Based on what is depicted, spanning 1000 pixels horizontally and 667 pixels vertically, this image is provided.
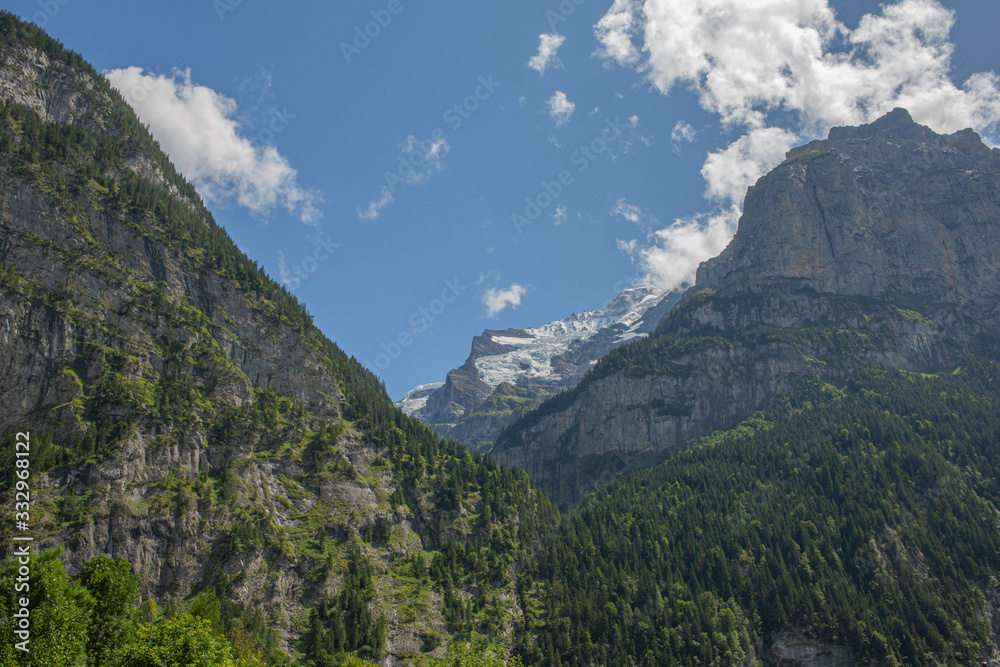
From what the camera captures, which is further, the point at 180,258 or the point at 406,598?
the point at 180,258

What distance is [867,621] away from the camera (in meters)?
142

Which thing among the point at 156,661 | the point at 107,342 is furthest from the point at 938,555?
the point at 107,342

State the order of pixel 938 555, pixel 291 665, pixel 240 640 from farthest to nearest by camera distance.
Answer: pixel 938 555, pixel 291 665, pixel 240 640

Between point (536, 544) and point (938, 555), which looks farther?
point (536, 544)

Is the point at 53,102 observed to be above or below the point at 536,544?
above

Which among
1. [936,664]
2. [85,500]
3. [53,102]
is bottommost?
[936,664]

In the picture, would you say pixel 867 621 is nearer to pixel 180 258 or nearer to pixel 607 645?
pixel 607 645

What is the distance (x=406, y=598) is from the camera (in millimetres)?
142500

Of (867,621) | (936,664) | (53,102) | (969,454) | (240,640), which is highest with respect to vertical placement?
(53,102)

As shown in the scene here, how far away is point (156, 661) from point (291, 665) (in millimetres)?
61442

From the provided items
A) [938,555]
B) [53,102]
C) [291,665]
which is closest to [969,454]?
[938,555]

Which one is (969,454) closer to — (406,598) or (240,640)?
(406,598)

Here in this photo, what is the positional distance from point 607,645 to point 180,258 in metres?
154

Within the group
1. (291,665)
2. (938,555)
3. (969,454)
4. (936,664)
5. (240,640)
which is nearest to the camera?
(240,640)
